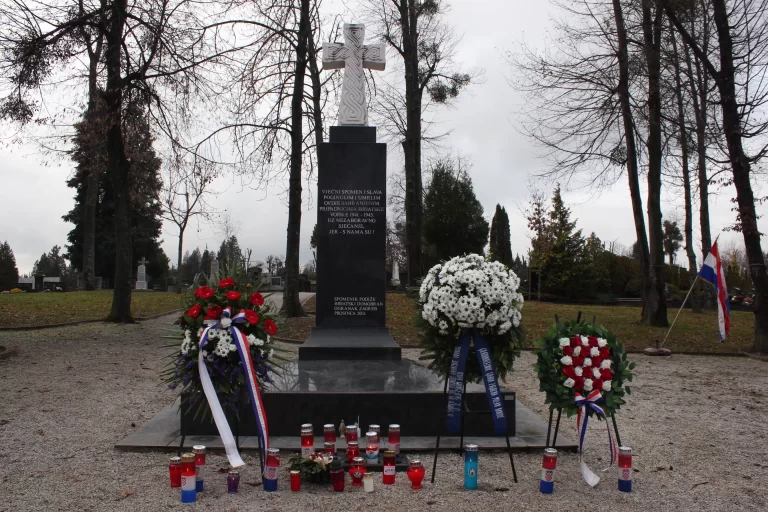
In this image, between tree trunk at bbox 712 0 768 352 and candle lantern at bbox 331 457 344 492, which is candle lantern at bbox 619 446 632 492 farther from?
tree trunk at bbox 712 0 768 352

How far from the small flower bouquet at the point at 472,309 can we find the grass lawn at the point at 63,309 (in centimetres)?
1251

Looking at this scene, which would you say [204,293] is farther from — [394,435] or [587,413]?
[587,413]

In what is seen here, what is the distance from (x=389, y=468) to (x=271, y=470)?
851mm

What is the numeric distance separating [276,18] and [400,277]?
27.1 metres

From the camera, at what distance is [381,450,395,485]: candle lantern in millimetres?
4395

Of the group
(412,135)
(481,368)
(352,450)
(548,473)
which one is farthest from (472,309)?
(412,135)

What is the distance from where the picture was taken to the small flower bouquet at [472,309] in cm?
442

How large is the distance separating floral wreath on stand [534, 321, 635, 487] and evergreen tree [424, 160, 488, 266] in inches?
1039

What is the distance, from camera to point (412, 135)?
21.9 metres

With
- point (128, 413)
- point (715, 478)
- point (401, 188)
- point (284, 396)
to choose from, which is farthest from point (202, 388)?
point (401, 188)

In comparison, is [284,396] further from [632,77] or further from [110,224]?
[110,224]

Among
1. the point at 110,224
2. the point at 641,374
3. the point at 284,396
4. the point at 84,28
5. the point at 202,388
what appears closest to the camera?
the point at 202,388

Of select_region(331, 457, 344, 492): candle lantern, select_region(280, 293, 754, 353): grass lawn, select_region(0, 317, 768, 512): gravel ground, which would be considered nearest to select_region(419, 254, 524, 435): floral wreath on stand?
select_region(0, 317, 768, 512): gravel ground

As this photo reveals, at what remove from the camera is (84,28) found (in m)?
12.5
